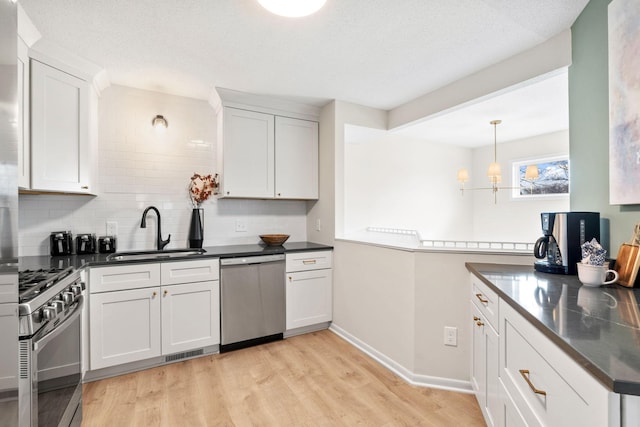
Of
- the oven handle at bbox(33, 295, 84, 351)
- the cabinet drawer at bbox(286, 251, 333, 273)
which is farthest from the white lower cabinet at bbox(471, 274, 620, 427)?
the oven handle at bbox(33, 295, 84, 351)

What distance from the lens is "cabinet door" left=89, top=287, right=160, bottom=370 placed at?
7.17 ft

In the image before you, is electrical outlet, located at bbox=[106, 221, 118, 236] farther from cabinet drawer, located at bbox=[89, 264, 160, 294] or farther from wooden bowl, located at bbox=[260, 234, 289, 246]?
wooden bowl, located at bbox=[260, 234, 289, 246]

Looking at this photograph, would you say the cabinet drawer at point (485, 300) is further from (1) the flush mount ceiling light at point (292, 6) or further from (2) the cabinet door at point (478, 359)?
(1) the flush mount ceiling light at point (292, 6)

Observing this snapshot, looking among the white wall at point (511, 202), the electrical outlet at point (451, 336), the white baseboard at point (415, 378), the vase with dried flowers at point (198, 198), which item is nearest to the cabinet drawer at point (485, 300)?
the electrical outlet at point (451, 336)

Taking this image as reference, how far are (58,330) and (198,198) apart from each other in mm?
1796

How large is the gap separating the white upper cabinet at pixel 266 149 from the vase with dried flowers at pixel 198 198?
15 centimetres

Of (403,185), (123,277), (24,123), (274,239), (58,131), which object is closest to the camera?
(24,123)

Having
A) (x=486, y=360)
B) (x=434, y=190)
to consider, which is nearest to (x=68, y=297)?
(x=486, y=360)

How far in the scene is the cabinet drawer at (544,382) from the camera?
2.36 feet

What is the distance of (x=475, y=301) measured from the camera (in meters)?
1.87

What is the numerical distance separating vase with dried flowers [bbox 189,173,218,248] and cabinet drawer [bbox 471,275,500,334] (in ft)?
7.84

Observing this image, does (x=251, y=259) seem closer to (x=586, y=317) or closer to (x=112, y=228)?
(x=112, y=228)

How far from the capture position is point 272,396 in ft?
6.75

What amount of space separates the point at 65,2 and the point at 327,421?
112 inches
